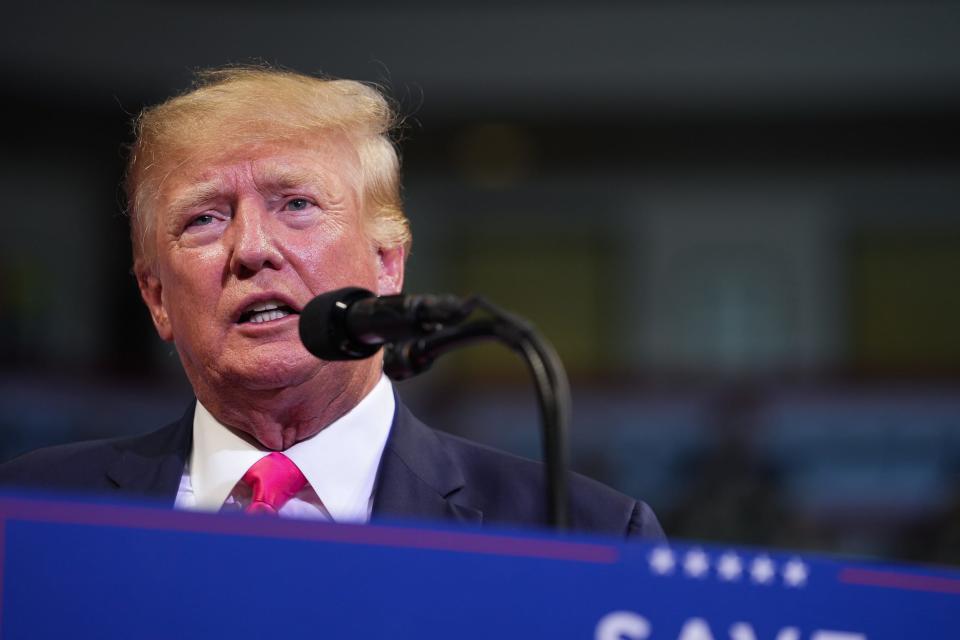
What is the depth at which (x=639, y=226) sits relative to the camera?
800 cm

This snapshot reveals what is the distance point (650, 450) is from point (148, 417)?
213cm

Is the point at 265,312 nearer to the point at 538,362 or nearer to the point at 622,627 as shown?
the point at 538,362

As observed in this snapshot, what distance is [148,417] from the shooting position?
5238mm

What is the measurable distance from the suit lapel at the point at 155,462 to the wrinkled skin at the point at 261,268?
6 cm

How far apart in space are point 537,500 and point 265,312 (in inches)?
14.4

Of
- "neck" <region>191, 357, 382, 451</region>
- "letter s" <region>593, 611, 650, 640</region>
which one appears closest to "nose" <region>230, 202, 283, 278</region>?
"neck" <region>191, 357, 382, 451</region>

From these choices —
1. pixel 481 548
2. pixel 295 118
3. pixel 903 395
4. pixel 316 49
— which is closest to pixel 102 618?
pixel 481 548

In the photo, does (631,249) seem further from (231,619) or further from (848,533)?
(231,619)

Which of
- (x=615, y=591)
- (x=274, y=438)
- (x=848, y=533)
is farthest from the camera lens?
(x=848, y=533)

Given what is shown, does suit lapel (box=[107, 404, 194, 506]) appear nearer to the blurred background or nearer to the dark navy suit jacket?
the dark navy suit jacket

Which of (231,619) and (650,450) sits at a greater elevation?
(231,619)

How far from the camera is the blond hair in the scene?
4.54ft

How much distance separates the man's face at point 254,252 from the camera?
4.33 ft

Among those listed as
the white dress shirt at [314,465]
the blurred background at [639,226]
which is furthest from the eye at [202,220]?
the blurred background at [639,226]
